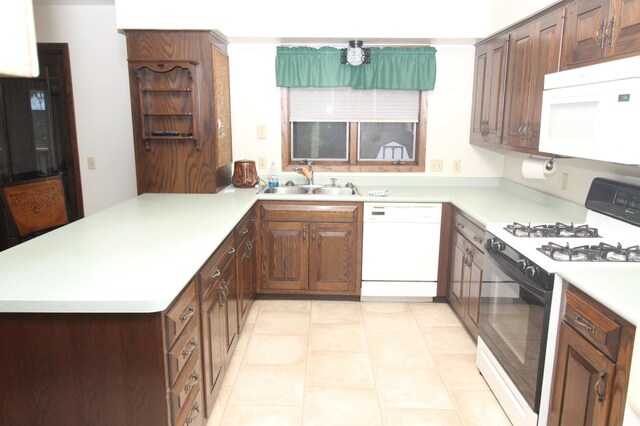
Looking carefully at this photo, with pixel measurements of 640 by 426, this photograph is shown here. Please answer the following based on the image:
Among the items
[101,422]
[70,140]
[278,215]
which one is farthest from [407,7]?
[101,422]

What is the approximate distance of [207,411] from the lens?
2.24 m

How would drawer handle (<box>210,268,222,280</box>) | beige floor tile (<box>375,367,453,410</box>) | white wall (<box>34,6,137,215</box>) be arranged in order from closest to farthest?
drawer handle (<box>210,268,222,280</box>)
beige floor tile (<box>375,367,453,410</box>)
white wall (<box>34,6,137,215</box>)

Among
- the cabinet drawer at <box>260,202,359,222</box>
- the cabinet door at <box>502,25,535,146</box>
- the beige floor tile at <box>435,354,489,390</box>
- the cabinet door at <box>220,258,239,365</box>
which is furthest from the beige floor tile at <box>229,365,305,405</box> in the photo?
the cabinet door at <box>502,25,535,146</box>

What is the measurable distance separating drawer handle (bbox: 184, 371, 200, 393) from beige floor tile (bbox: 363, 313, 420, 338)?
1547mm

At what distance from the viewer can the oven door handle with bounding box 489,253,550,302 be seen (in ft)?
6.42

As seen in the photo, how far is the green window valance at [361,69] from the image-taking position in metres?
3.87

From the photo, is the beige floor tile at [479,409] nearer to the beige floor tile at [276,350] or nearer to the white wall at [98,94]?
the beige floor tile at [276,350]

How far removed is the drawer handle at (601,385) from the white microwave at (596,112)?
0.77 metres

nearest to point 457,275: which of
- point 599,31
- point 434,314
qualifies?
point 434,314

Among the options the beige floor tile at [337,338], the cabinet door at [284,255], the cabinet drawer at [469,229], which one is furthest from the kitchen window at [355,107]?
the beige floor tile at [337,338]

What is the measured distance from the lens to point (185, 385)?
1.78m

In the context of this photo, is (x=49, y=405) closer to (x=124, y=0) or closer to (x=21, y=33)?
(x=21, y=33)

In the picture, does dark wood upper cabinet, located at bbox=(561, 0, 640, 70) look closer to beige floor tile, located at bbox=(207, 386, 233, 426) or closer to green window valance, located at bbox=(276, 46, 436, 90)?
green window valance, located at bbox=(276, 46, 436, 90)

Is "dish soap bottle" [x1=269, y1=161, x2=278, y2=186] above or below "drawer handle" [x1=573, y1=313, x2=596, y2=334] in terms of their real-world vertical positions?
above
